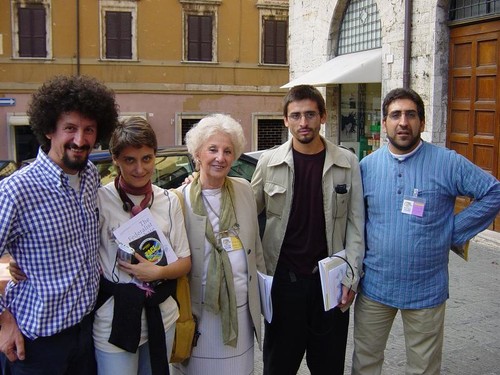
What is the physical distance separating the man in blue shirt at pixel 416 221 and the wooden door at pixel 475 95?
15.9 feet

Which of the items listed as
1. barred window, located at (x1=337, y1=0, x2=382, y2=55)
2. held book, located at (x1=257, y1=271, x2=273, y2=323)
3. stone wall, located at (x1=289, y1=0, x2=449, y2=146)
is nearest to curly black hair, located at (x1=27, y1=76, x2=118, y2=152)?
held book, located at (x1=257, y1=271, x2=273, y2=323)

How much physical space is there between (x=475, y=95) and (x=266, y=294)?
5976 mm

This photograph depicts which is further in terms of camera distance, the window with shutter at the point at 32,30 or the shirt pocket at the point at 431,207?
the window with shutter at the point at 32,30

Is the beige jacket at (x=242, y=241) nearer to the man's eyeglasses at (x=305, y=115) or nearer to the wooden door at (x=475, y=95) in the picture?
the man's eyeglasses at (x=305, y=115)

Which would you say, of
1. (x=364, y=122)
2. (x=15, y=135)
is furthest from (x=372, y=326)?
(x=15, y=135)

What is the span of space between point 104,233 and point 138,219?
17cm

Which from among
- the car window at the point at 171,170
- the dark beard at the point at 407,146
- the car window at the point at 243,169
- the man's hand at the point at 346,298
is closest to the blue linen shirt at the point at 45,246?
the man's hand at the point at 346,298

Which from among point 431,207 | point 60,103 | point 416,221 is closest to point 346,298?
point 416,221

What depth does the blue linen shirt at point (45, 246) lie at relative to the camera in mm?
2079

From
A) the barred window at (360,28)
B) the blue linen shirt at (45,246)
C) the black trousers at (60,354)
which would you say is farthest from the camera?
the barred window at (360,28)

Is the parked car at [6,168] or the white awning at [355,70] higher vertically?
the white awning at [355,70]

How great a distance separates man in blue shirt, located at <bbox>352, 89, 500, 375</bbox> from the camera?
2908 mm

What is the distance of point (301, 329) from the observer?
3072 mm

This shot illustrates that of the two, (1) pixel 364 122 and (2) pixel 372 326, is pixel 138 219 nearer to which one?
Answer: (2) pixel 372 326
